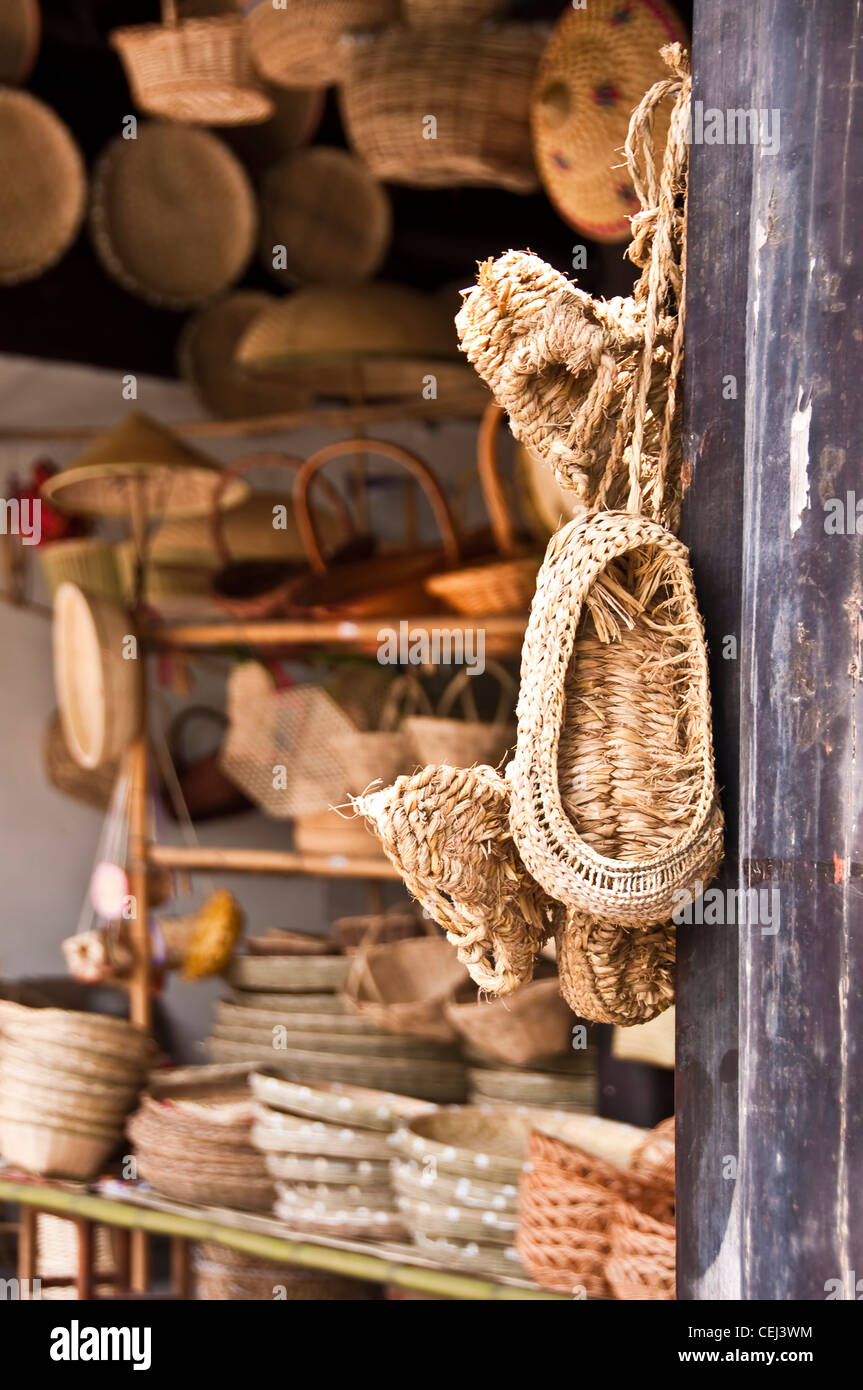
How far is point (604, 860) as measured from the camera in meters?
1.25

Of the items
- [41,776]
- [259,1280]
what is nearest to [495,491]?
[259,1280]

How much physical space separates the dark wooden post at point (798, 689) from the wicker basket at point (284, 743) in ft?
8.40

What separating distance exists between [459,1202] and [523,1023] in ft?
1.56

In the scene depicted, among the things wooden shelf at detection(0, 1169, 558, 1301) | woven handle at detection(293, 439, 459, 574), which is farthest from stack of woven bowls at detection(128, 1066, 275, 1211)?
woven handle at detection(293, 439, 459, 574)

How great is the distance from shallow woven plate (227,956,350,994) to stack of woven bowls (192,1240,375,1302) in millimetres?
623

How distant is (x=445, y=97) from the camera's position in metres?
3.29

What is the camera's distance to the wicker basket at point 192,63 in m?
3.63

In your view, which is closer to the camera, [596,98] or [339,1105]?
[596,98]

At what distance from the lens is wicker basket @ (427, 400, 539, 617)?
327cm

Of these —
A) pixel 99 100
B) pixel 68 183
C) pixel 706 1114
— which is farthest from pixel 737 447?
pixel 99 100

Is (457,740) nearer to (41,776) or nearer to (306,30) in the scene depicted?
(306,30)

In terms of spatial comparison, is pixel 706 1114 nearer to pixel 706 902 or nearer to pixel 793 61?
pixel 706 902

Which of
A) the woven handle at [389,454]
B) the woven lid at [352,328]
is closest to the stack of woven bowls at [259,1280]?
the woven handle at [389,454]
